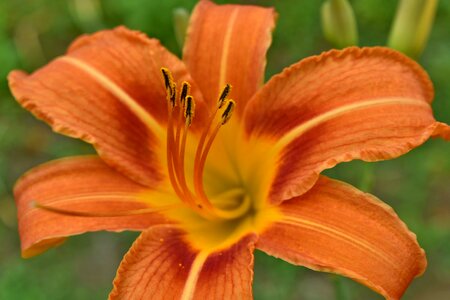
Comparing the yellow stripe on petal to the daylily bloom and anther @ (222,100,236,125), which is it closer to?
the daylily bloom

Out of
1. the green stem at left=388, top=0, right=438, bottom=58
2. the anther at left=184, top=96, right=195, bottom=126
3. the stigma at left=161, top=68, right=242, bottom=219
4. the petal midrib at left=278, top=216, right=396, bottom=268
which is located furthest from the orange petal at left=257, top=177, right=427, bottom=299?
the green stem at left=388, top=0, right=438, bottom=58

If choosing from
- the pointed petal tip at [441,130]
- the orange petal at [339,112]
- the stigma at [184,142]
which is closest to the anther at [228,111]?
the stigma at [184,142]

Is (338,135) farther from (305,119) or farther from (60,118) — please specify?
(60,118)

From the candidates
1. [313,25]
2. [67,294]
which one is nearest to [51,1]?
[313,25]

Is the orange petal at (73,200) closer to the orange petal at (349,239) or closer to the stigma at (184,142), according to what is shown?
the stigma at (184,142)

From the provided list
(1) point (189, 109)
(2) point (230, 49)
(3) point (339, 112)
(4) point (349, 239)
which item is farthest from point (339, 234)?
(2) point (230, 49)
